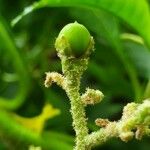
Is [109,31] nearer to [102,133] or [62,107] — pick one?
[62,107]

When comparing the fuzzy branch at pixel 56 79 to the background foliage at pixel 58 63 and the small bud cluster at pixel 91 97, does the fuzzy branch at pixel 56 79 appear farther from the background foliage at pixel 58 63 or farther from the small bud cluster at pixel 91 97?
the background foliage at pixel 58 63

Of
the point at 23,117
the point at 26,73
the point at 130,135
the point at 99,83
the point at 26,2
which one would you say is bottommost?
the point at 130,135

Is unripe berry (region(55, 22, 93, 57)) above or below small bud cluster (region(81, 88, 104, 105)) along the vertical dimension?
above

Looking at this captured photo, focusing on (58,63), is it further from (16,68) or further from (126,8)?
(126,8)

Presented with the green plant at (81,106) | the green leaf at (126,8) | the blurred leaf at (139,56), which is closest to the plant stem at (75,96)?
the green plant at (81,106)

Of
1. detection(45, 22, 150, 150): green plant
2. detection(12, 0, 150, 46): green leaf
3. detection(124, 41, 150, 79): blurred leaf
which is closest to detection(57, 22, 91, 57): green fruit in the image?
detection(45, 22, 150, 150): green plant

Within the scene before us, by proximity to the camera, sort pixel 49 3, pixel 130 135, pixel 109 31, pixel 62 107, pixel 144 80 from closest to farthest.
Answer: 1. pixel 130 135
2. pixel 49 3
3. pixel 109 31
4. pixel 144 80
5. pixel 62 107

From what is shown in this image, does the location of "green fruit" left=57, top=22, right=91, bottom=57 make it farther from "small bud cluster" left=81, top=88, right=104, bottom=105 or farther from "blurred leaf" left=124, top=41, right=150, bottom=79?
"blurred leaf" left=124, top=41, right=150, bottom=79

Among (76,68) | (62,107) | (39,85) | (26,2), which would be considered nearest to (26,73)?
(39,85)
